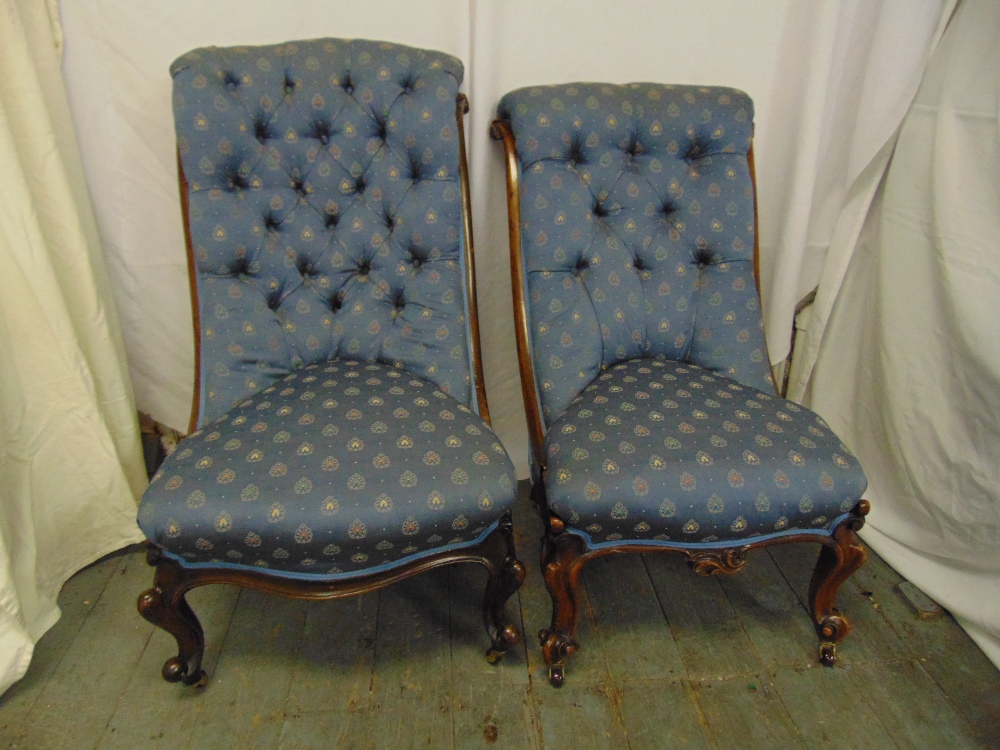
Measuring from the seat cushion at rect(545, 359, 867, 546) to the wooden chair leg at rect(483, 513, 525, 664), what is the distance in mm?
104

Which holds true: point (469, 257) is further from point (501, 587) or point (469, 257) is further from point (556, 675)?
point (556, 675)

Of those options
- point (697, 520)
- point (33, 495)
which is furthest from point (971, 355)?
point (33, 495)

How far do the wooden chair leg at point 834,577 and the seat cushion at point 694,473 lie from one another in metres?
0.03

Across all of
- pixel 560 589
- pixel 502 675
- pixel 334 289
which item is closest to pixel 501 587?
pixel 560 589

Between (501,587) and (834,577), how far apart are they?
593mm

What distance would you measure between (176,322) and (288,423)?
1.99 ft

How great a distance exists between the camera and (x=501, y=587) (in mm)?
1054

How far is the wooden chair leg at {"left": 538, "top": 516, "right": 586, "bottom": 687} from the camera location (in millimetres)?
1011

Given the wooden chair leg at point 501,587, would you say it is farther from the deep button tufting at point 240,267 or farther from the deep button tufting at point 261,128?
the deep button tufting at point 261,128

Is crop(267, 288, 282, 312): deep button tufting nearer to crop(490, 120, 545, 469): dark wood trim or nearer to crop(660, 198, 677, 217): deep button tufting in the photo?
crop(490, 120, 545, 469): dark wood trim

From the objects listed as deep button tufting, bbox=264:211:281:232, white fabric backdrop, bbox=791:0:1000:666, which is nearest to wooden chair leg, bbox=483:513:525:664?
deep button tufting, bbox=264:211:281:232

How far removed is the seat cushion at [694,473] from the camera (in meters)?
0.95

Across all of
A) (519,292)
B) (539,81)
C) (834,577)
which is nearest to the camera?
(834,577)

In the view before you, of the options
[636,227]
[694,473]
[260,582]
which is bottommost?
[260,582]
